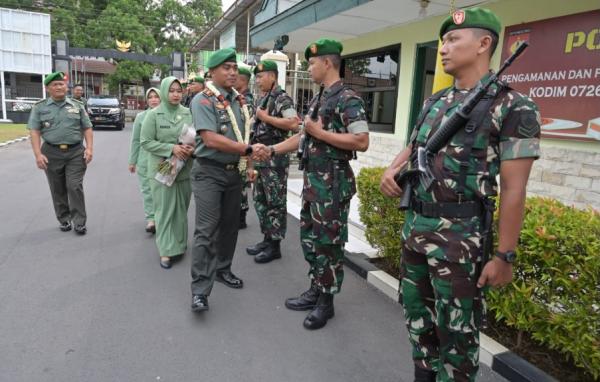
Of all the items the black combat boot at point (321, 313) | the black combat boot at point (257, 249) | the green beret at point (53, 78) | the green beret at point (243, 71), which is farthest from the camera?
the green beret at point (243, 71)

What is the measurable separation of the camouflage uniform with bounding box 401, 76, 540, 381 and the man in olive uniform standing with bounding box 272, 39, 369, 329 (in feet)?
2.73

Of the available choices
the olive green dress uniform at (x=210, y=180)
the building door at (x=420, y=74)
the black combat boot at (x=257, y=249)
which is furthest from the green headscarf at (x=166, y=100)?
the building door at (x=420, y=74)

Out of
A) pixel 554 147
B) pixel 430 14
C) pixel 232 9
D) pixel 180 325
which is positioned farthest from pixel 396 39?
pixel 232 9

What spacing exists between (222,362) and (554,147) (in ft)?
14.0

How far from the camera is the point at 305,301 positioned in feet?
11.3

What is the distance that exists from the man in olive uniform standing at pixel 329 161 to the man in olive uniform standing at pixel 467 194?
0.84 m

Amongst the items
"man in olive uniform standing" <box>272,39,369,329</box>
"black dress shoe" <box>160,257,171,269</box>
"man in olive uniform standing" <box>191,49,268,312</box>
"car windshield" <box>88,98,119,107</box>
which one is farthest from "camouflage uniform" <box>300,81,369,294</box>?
"car windshield" <box>88,98,119,107</box>

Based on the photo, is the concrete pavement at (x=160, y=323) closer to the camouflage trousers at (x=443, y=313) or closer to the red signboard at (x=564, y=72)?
the camouflage trousers at (x=443, y=313)

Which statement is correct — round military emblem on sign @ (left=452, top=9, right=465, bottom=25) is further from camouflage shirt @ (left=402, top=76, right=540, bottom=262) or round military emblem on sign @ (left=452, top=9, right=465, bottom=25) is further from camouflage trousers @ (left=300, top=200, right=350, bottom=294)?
camouflage trousers @ (left=300, top=200, right=350, bottom=294)

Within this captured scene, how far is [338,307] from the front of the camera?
3.50 metres

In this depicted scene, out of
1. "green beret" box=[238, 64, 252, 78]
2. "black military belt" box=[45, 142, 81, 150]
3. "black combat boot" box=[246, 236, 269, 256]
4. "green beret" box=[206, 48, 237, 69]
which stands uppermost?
"green beret" box=[238, 64, 252, 78]

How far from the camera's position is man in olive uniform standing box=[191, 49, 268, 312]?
3.15 m

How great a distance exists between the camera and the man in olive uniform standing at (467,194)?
1.73 m

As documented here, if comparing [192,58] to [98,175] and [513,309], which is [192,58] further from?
[513,309]
